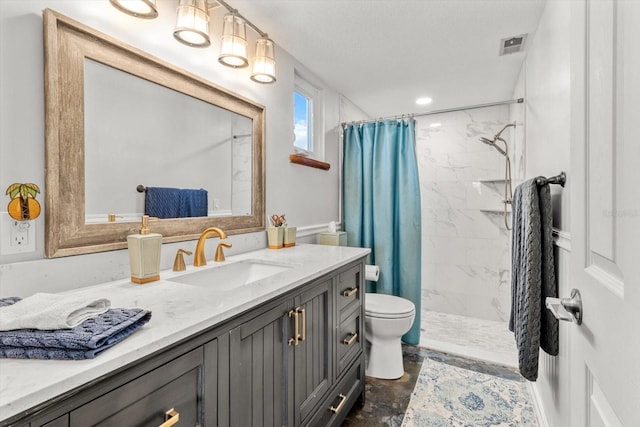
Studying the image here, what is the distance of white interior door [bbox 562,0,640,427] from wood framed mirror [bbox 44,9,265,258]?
1.36 metres

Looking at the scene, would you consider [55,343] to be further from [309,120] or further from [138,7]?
[309,120]

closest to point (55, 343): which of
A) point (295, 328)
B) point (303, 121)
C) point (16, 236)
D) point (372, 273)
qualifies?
point (16, 236)

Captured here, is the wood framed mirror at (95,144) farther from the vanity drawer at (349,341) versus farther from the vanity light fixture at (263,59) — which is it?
the vanity drawer at (349,341)

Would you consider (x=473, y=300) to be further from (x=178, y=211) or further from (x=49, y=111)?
(x=49, y=111)

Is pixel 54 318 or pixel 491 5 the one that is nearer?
pixel 54 318

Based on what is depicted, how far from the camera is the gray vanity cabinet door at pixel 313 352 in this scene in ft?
4.02

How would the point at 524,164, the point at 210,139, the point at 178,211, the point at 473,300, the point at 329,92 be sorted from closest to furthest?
1. the point at 178,211
2. the point at 210,139
3. the point at 524,164
4. the point at 329,92
5. the point at 473,300

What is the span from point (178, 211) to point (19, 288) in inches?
23.4

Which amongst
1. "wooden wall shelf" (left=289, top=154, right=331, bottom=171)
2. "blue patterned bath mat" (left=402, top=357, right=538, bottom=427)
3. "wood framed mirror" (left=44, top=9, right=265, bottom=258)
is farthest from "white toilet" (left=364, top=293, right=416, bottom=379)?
"wood framed mirror" (left=44, top=9, right=265, bottom=258)

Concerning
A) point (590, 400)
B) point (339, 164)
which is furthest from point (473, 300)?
point (590, 400)

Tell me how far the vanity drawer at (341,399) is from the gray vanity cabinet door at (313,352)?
0.07 metres

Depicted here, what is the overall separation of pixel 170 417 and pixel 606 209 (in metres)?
0.98

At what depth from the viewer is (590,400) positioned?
619 millimetres

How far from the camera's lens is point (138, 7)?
1105 mm
